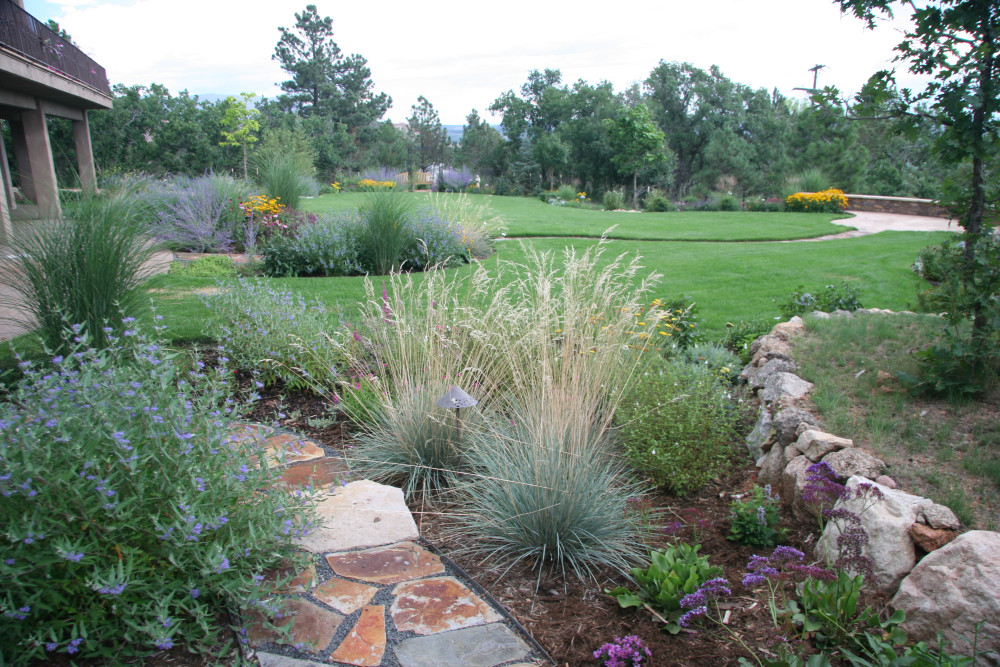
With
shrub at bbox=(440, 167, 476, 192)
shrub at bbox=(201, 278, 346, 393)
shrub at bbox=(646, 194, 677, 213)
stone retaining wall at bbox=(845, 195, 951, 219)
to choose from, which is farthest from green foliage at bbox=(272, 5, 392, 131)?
shrub at bbox=(201, 278, 346, 393)

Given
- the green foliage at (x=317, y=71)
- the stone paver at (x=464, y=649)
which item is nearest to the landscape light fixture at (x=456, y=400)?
the stone paver at (x=464, y=649)

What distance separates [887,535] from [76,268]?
3.95 metres

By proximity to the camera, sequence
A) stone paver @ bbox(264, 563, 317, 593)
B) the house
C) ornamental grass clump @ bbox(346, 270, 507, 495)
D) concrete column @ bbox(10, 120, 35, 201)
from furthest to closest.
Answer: concrete column @ bbox(10, 120, 35, 201)
the house
ornamental grass clump @ bbox(346, 270, 507, 495)
stone paver @ bbox(264, 563, 317, 593)

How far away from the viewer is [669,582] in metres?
1.95

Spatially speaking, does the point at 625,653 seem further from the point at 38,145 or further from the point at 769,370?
the point at 38,145

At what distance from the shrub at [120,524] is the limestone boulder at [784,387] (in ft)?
8.09

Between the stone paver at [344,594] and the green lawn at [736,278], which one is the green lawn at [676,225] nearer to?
the green lawn at [736,278]

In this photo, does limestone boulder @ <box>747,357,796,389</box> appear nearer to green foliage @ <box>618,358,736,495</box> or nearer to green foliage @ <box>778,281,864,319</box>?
green foliage @ <box>618,358,736,495</box>

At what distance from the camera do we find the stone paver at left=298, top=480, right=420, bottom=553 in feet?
7.50

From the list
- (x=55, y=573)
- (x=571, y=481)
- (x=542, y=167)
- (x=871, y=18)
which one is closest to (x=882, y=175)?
(x=542, y=167)

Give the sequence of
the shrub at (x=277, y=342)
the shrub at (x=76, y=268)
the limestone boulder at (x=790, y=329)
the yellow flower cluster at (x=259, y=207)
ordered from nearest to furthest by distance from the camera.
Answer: the shrub at (x=76, y=268) < the shrub at (x=277, y=342) < the limestone boulder at (x=790, y=329) < the yellow flower cluster at (x=259, y=207)

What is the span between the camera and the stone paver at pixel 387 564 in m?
2.12

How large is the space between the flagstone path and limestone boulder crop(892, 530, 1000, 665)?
1.11 m

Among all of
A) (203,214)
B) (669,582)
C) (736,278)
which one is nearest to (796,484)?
(669,582)
